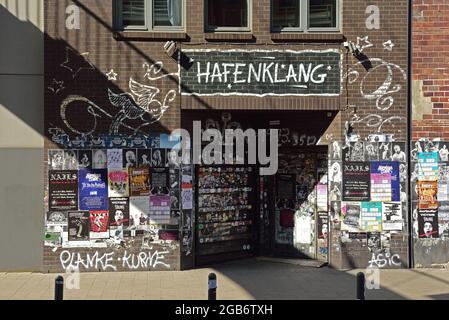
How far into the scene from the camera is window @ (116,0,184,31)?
12.2 metres

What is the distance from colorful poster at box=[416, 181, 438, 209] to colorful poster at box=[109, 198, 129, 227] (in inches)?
214

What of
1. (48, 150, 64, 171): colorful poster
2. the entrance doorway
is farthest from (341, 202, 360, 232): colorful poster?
(48, 150, 64, 171): colorful poster

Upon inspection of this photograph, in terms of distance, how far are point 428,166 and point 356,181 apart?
139 centimetres

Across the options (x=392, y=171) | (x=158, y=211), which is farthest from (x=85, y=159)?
(x=392, y=171)

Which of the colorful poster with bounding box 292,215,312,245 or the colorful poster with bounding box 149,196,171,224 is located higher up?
the colorful poster with bounding box 149,196,171,224

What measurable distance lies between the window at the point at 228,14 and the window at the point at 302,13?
525 millimetres

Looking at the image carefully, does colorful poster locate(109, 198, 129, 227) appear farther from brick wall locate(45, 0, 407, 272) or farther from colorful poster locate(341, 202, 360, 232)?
colorful poster locate(341, 202, 360, 232)

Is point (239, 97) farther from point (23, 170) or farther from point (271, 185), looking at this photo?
point (23, 170)

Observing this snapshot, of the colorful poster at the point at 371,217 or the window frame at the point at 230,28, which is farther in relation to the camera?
the colorful poster at the point at 371,217

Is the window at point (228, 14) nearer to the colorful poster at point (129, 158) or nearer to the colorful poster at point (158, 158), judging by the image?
the colorful poster at point (158, 158)

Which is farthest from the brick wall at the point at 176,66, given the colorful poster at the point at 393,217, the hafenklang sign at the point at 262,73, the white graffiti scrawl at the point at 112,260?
the white graffiti scrawl at the point at 112,260

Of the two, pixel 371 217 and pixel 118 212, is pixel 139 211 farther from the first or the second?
pixel 371 217

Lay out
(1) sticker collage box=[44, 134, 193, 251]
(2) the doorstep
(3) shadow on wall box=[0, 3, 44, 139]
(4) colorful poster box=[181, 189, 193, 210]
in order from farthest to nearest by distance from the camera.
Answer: (2) the doorstep → (4) colorful poster box=[181, 189, 193, 210] → (1) sticker collage box=[44, 134, 193, 251] → (3) shadow on wall box=[0, 3, 44, 139]

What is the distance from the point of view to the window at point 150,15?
12.2 metres
